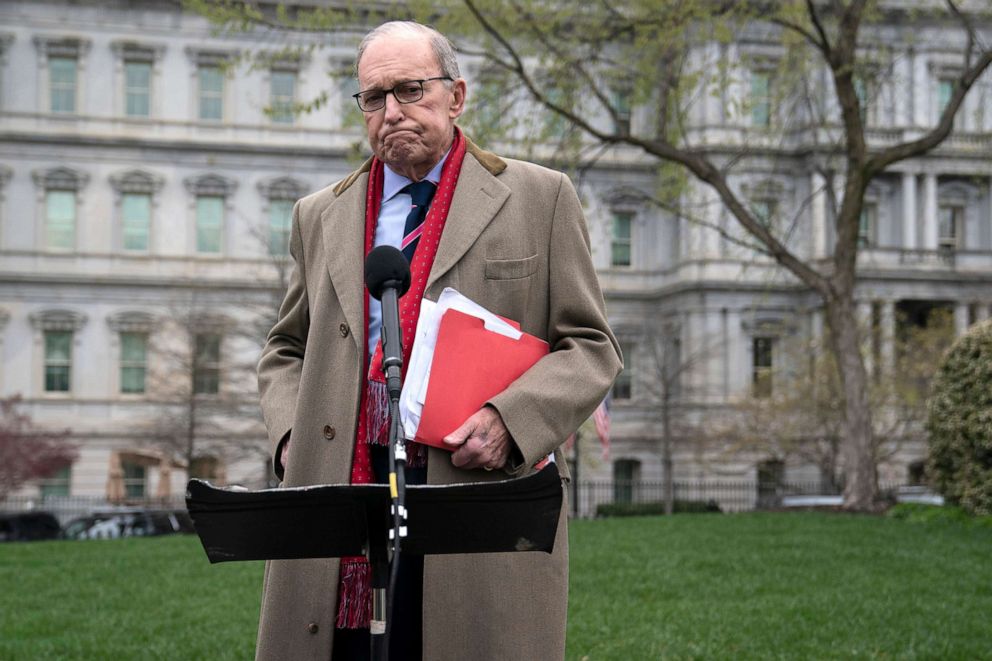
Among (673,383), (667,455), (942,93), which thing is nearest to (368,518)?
(667,455)

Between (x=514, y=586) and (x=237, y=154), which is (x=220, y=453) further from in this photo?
(x=514, y=586)

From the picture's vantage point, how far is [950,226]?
45625 mm

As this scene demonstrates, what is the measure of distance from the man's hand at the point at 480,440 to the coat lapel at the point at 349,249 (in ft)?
1.44

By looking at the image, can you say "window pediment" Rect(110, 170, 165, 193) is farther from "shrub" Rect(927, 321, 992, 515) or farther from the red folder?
the red folder

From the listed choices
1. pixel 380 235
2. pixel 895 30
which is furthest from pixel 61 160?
pixel 380 235

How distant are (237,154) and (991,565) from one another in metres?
34.9

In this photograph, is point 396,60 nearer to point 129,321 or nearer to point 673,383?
point 673,383

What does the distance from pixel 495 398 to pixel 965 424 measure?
48.3 feet

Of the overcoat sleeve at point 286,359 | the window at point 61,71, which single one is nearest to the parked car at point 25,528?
the window at point 61,71

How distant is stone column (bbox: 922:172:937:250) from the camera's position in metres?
43.5

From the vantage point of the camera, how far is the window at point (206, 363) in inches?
1364

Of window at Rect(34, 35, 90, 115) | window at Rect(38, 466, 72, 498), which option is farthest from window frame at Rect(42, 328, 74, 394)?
window at Rect(34, 35, 90, 115)

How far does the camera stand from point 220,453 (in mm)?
35125

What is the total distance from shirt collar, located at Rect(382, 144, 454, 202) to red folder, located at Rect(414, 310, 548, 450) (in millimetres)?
541
